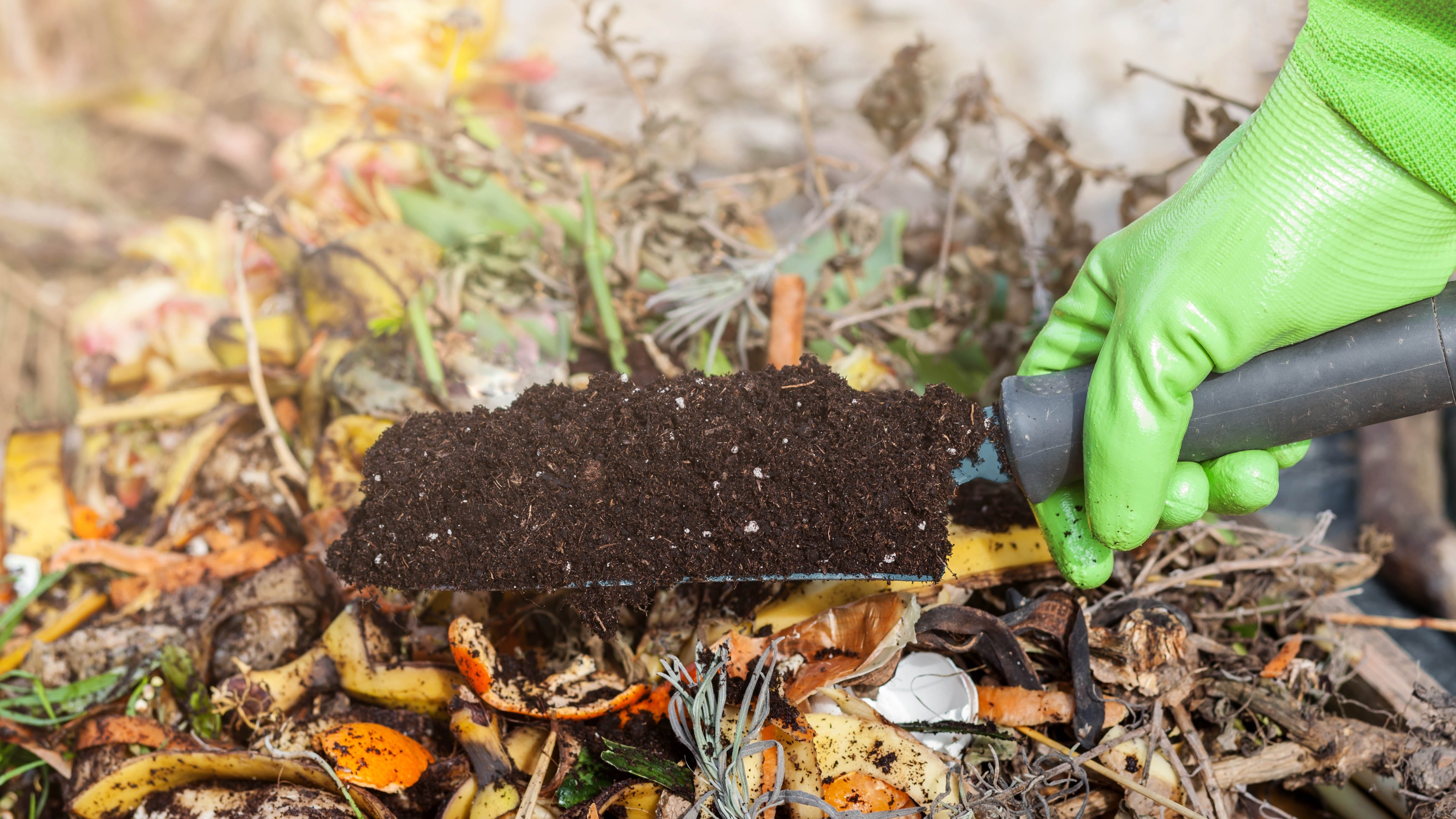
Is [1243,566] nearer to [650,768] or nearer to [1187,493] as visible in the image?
[1187,493]

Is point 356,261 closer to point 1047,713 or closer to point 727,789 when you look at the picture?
point 727,789

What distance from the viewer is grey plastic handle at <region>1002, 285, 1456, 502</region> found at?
3.01ft

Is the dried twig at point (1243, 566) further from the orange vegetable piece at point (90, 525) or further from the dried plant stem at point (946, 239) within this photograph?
the orange vegetable piece at point (90, 525)

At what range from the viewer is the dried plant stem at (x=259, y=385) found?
1562mm

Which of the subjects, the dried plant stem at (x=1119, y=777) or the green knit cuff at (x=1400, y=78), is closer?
the green knit cuff at (x=1400, y=78)

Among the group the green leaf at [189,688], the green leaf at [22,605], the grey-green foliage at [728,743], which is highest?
the grey-green foliage at [728,743]

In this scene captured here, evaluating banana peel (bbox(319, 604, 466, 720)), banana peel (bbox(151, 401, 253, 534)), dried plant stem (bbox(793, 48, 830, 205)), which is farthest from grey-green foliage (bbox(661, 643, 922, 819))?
dried plant stem (bbox(793, 48, 830, 205))

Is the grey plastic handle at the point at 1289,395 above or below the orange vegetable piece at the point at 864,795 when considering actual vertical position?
above

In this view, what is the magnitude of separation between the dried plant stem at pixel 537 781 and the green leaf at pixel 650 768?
79mm

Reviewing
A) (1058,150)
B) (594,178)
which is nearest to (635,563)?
(594,178)

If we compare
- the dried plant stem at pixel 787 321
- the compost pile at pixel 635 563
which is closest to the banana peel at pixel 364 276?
the compost pile at pixel 635 563

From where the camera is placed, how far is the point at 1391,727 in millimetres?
1265

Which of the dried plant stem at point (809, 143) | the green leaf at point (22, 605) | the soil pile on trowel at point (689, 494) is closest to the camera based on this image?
the soil pile on trowel at point (689, 494)

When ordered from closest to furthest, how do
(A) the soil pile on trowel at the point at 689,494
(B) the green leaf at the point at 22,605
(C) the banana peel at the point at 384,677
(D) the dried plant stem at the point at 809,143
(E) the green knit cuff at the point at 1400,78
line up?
(E) the green knit cuff at the point at 1400,78 → (A) the soil pile on trowel at the point at 689,494 → (C) the banana peel at the point at 384,677 → (B) the green leaf at the point at 22,605 → (D) the dried plant stem at the point at 809,143
